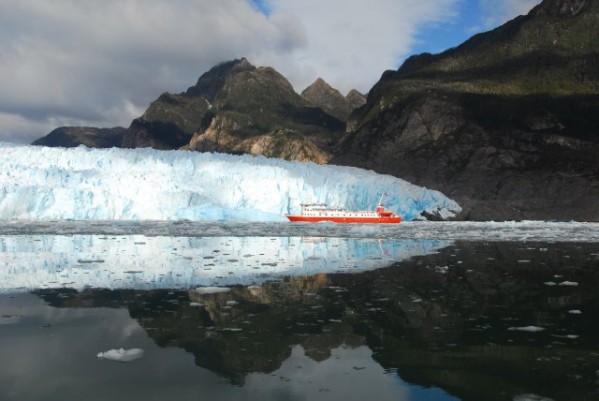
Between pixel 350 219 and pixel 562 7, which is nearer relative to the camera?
pixel 350 219

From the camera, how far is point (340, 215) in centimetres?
4719

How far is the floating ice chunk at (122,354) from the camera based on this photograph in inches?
261

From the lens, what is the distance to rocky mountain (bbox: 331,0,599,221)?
7281 centimetres

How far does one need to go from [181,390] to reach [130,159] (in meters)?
39.3

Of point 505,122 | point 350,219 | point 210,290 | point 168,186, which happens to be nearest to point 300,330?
point 210,290

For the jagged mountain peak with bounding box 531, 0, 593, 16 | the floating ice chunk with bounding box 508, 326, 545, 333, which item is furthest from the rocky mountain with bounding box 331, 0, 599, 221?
the floating ice chunk with bounding box 508, 326, 545, 333

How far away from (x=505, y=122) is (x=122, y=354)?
307 ft

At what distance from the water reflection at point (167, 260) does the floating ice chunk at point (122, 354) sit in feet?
16.5

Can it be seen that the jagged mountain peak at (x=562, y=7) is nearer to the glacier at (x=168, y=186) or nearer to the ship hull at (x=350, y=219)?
the glacier at (x=168, y=186)

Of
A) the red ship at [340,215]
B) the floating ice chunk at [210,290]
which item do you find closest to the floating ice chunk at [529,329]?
A: the floating ice chunk at [210,290]

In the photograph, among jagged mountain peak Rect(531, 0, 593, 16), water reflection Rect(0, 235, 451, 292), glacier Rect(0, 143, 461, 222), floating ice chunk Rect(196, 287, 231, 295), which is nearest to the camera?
floating ice chunk Rect(196, 287, 231, 295)

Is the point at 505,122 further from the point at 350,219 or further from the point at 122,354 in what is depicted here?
the point at 122,354

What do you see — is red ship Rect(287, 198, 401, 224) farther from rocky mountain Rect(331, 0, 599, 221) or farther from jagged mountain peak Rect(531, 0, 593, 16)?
jagged mountain peak Rect(531, 0, 593, 16)

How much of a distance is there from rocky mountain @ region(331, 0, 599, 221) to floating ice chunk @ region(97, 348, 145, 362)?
5502 centimetres
